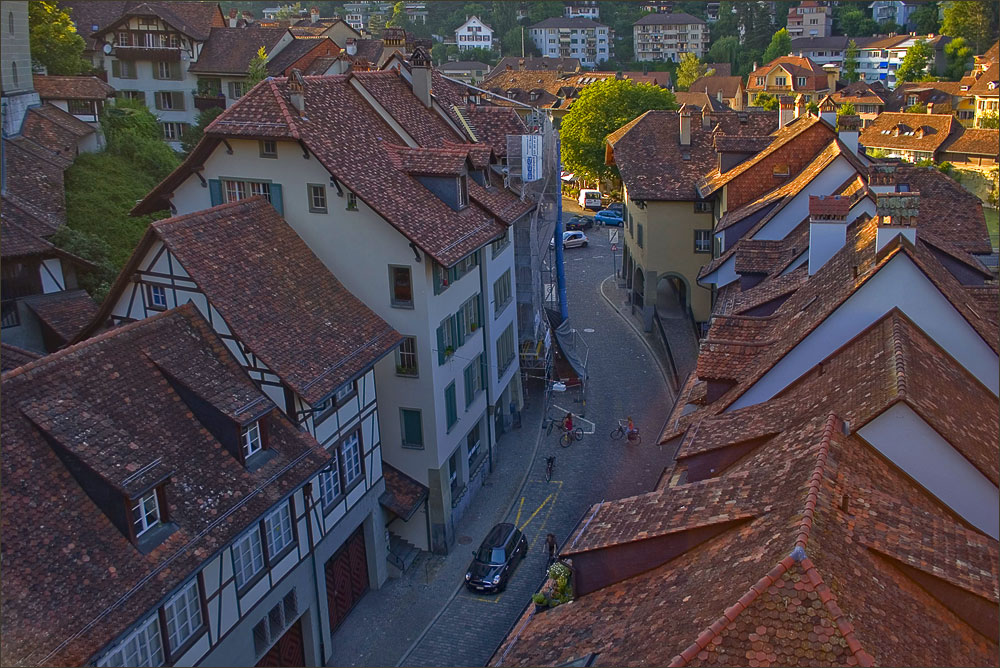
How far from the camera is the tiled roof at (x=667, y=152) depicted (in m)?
52.0

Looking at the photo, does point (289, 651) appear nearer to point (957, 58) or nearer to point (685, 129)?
point (685, 129)

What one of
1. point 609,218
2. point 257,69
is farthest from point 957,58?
point 257,69

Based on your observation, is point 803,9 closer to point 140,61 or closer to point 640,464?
point 140,61

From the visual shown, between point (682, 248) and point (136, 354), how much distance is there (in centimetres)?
3495

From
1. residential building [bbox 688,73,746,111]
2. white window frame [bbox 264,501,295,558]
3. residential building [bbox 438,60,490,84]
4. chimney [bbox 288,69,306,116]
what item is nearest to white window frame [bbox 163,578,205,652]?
white window frame [bbox 264,501,295,558]

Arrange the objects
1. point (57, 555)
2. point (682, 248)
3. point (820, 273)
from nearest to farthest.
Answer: point (57, 555) < point (820, 273) < point (682, 248)

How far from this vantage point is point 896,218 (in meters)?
26.0

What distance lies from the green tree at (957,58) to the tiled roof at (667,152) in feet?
361

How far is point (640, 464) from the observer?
3869cm

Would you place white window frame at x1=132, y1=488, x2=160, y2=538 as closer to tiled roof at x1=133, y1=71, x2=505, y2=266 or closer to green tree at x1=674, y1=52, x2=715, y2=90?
tiled roof at x1=133, y1=71, x2=505, y2=266

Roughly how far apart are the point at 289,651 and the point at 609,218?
201 feet

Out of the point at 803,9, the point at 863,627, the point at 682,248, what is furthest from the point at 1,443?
the point at 803,9

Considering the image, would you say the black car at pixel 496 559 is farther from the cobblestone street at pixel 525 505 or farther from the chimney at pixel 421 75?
the chimney at pixel 421 75

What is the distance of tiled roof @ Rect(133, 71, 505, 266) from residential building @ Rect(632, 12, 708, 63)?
167638mm
